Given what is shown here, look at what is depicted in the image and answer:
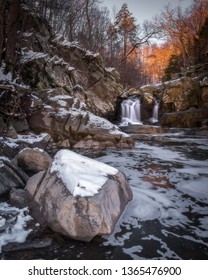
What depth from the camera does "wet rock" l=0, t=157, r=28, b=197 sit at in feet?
13.9

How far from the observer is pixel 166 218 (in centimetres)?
369

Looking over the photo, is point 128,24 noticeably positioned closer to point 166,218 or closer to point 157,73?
point 157,73

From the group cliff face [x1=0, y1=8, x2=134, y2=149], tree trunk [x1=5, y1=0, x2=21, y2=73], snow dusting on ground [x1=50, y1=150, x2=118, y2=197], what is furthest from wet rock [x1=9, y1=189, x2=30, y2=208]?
tree trunk [x1=5, y1=0, x2=21, y2=73]

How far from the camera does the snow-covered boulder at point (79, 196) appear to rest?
2973 millimetres

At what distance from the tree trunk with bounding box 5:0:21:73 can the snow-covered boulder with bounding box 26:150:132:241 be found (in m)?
8.12

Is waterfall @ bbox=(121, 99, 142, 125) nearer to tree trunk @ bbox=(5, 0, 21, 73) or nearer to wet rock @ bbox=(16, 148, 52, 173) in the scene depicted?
tree trunk @ bbox=(5, 0, 21, 73)

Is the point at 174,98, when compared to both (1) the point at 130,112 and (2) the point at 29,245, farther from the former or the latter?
(2) the point at 29,245

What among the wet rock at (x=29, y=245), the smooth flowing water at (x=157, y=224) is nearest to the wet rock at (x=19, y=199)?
the wet rock at (x=29, y=245)

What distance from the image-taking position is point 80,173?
3.56m

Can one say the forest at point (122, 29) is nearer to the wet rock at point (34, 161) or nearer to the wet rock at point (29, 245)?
the wet rock at point (34, 161)

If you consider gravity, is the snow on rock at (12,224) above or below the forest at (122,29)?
below

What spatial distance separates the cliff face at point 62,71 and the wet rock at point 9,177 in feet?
21.5

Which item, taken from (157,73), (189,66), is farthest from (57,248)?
(157,73)
